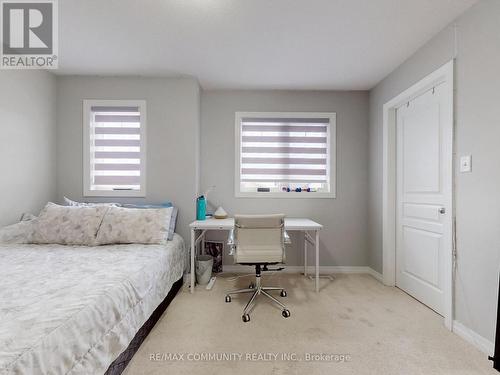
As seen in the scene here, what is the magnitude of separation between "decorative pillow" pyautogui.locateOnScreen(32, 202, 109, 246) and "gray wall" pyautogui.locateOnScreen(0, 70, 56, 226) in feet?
1.28

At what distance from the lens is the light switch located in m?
2.03

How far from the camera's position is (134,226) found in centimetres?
270

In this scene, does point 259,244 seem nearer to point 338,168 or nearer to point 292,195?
point 292,195

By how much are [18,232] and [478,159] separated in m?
4.11

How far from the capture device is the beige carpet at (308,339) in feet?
5.70

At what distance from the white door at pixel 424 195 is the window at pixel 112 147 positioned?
10.5 feet

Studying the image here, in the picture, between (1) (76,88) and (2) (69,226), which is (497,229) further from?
(1) (76,88)

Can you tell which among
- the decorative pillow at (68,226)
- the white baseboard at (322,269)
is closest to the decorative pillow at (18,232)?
the decorative pillow at (68,226)

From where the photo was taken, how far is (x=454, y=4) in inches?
78.9

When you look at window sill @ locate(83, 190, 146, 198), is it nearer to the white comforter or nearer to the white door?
the white comforter

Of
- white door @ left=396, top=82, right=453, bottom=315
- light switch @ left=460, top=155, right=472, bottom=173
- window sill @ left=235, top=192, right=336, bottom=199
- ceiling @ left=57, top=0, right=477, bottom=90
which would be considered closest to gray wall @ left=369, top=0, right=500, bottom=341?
light switch @ left=460, top=155, right=472, bottom=173

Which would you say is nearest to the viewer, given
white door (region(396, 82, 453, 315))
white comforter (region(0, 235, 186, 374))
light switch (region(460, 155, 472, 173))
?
white comforter (region(0, 235, 186, 374))

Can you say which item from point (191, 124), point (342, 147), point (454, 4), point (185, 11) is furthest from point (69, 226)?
point (454, 4)

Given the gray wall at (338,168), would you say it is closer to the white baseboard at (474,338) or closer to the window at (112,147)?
the window at (112,147)
